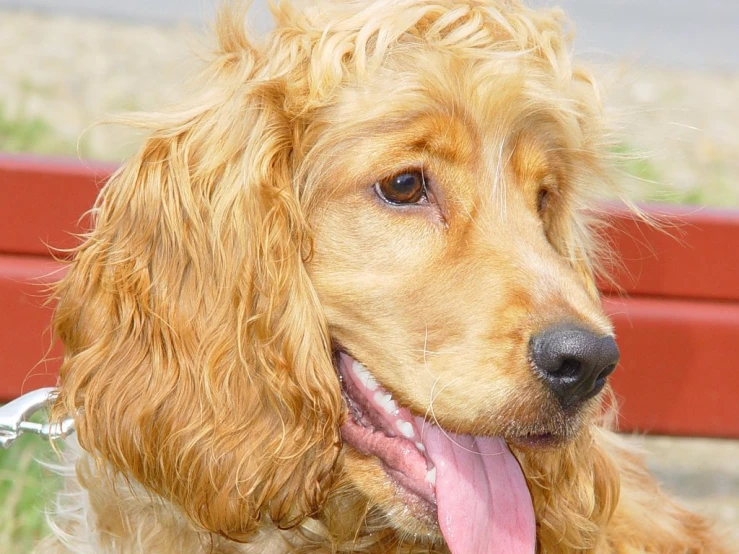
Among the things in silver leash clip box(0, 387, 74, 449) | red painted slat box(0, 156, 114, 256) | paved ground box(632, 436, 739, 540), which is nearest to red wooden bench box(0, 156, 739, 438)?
red painted slat box(0, 156, 114, 256)

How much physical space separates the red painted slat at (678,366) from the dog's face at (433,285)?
5.57 ft

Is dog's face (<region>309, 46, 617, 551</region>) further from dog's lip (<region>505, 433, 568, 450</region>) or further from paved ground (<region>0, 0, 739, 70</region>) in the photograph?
paved ground (<region>0, 0, 739, 70</region>)

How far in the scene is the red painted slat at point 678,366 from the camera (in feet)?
15.3

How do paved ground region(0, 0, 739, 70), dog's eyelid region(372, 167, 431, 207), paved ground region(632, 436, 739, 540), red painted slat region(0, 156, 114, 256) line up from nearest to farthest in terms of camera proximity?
dog's eyelid region(372, 167, 431, 207), red painted slat region(0, 156, 114, 256), paved ground region(632, 436, 739, 540), paved ground region(0, 0, 739, 70)

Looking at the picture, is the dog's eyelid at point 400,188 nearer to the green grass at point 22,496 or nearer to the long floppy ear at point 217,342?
the long floppy ear at point 217,342

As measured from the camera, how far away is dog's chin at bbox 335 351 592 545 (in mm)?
2891

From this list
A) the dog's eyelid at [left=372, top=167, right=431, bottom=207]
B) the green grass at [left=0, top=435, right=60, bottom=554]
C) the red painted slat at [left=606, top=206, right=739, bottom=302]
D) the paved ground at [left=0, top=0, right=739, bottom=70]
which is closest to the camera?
the dog's eyelid at [left=372, top=167, right=431, bottom=207]

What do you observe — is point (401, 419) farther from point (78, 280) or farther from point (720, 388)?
point (720, 388)

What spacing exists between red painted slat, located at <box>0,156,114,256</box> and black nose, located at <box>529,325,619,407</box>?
225 centimetres

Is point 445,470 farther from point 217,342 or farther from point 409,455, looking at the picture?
point 217,342

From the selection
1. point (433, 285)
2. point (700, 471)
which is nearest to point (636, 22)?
point (700, 471)

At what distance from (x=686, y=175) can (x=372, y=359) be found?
6.10m

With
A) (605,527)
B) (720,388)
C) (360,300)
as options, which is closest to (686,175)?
(720,388)

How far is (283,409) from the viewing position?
9.61 feet
